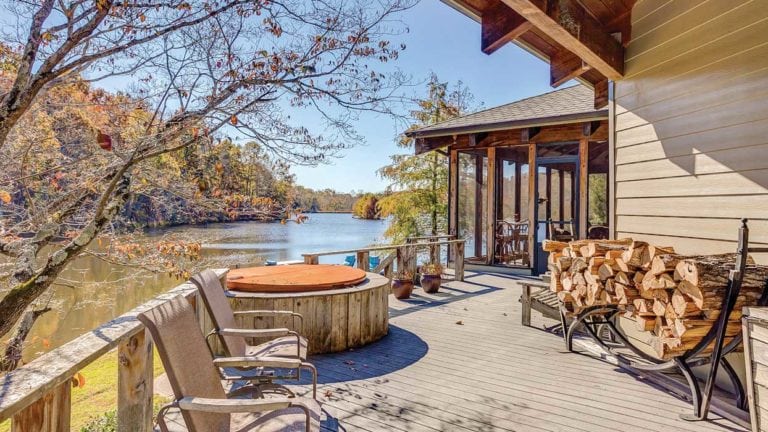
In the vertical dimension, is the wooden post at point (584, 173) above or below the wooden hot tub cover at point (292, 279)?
above

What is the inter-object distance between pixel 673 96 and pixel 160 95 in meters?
4.52

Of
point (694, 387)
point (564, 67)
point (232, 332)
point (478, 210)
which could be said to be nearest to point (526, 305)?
point (694, 387)

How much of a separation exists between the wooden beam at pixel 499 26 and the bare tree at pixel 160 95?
146 centimetres

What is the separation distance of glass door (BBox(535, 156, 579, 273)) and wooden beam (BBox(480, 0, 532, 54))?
5.55m

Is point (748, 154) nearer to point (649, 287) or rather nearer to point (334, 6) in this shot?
point (649, 287)

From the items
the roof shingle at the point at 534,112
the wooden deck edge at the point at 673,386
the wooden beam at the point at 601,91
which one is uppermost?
the roof shingle at the point at 534,112

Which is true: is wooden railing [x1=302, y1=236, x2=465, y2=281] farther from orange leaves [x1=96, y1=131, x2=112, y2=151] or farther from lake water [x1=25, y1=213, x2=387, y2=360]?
orange leaves [x1=96, y1=131, x2=112, y2=151]

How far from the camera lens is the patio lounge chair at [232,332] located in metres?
2.69

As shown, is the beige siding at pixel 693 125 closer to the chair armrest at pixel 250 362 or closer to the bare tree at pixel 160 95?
the bare tree at pixel 160 95

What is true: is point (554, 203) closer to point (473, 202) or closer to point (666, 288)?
point (473, 202)

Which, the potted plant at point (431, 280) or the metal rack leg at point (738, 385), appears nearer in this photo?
the metal rack leg at point (738, 385)

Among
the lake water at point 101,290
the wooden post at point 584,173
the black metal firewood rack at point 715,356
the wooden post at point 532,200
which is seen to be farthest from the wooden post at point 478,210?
the black metal firewood rack at point 715,356

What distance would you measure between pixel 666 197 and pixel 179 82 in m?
4.48

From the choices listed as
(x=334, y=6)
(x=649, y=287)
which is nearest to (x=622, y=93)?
(x=649, y=287)
